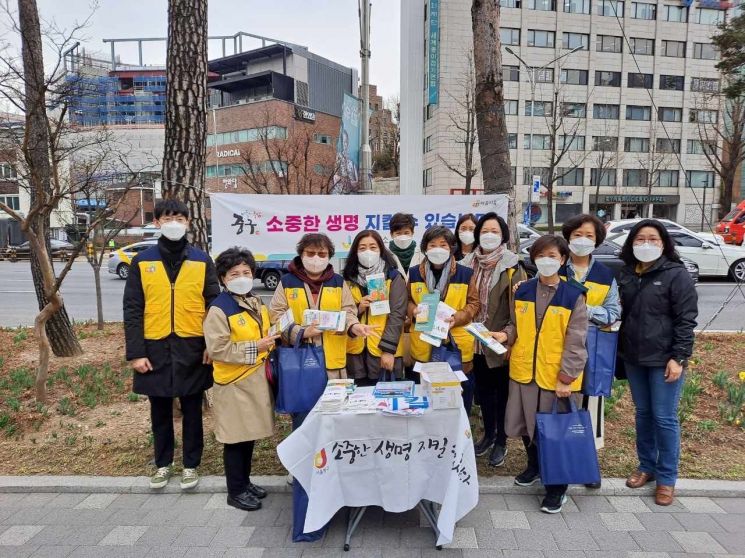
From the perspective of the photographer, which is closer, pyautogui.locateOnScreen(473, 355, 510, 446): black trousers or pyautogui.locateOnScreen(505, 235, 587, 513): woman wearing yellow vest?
pyautogui.locateOnScreen(505, 235, 587, 513): woman wearing yellow vest

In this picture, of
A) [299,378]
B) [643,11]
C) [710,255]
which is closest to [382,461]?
[299,378]

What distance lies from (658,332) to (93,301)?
13865 millimetres

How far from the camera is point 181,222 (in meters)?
3.41

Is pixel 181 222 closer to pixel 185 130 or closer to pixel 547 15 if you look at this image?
pixel 185 130

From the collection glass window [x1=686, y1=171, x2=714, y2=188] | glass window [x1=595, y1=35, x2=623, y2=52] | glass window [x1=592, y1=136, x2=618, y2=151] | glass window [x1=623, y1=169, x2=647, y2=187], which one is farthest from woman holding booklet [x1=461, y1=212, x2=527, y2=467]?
glass window [x1=686, y1=171, x2=714, y2=188]

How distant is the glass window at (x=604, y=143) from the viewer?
4153 centimetres

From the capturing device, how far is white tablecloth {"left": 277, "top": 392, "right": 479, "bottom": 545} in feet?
9.38

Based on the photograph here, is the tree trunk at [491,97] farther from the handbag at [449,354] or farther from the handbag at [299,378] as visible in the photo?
the handbag at [299,378]

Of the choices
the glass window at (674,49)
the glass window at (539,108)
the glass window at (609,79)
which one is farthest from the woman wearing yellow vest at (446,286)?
the glass window at (674,49)

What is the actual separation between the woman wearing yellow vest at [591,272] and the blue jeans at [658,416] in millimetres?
380

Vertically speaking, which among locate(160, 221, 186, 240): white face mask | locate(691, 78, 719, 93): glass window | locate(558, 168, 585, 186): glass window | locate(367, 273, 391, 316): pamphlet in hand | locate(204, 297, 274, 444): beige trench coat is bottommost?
locate(204, 297, 274, 444): beige trench coat

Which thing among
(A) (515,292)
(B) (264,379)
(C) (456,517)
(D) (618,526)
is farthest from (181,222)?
(D) (618,526)

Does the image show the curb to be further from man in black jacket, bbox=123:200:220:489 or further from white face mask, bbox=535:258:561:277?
white face mask, bbox=535:258:561:277

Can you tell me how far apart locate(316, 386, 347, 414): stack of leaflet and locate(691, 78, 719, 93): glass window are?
41.6 m
